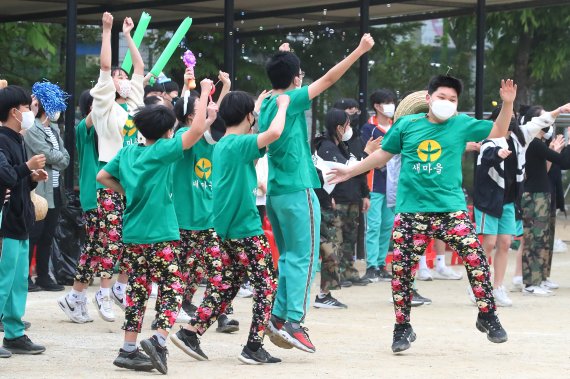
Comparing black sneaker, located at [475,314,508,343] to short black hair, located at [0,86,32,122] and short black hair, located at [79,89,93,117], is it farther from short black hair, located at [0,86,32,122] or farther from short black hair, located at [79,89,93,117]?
short black hair, located at [79,89,93,117]

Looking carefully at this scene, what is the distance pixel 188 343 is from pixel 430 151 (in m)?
1.98

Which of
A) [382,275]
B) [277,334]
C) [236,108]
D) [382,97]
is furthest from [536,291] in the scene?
[236,108]

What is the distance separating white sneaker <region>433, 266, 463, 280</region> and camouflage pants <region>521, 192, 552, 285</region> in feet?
4.52

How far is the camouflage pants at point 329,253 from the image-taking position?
36.3 ft

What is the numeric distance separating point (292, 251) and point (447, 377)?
1.44m

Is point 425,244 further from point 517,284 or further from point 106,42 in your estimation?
point 517,284

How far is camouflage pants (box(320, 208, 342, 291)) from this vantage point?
36.3 ft

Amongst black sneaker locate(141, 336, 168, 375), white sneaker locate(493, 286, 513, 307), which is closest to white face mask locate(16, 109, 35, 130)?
black sneaker locate(141, 336, 168, 375)

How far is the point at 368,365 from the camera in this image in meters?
7.79

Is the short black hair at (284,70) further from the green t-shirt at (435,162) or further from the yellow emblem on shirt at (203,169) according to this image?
the yellow emblem on shirt at (203,169)

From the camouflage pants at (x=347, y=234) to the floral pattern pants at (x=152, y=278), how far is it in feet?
15.8

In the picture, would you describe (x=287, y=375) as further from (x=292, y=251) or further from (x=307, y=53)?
(x=307, y=53)

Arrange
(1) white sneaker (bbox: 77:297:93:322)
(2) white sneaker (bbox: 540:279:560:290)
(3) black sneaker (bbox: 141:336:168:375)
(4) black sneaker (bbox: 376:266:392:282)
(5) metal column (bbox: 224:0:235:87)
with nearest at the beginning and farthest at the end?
1. (3) black sneaker (bbox: 141:336:168:375)
2. (1) white sneaker (bbox: 77:297:93:322)
3. (2) white sneaker (bbox: 540:279:560:290)
4. (4) black sneaker (bbox: 376:266:392:282)
5. (5) metal column (bbox: 224:0:235:87)

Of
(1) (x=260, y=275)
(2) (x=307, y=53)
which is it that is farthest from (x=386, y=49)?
(1) (x=260, y=275)
